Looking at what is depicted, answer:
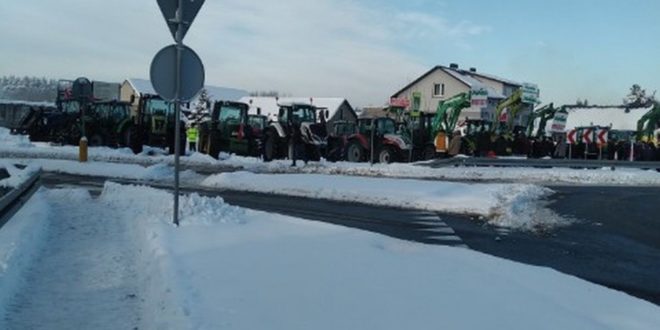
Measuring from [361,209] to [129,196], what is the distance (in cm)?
453

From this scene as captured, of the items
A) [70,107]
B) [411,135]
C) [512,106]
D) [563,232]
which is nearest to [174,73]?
[563,232]

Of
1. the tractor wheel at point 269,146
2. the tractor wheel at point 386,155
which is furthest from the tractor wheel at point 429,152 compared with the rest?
the tractor wheel at point 269,146

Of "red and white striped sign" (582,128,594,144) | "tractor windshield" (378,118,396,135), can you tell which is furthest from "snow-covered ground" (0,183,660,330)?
→ "red and white striped sign" (582,128,594,144)

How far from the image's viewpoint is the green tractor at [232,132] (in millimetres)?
29922

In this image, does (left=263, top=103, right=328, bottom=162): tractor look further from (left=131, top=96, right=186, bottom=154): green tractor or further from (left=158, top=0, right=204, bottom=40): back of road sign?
(left=158, top=0, right=204, bottom=40): back of road sign

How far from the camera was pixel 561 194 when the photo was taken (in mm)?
17719

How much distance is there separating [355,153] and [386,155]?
1.43 meters

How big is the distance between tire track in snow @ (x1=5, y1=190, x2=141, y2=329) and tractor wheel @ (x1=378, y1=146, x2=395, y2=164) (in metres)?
19.2

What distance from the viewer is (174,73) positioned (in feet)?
29.7

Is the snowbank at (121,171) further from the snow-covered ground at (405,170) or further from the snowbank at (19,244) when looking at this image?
the snowbank at (19,244)

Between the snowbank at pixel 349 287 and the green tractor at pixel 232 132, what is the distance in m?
21.0

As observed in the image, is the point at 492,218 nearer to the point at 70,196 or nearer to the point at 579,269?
the point at 579,269

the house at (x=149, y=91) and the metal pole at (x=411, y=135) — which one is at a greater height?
the house at (x=149, y=91)

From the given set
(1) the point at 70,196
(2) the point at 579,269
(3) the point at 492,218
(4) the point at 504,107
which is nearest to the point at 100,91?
(4) the point at 504,107
